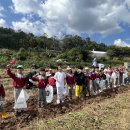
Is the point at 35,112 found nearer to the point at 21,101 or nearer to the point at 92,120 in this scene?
the point at 21,101

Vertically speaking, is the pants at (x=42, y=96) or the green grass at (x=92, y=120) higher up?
the pants at (x=42, y=96)

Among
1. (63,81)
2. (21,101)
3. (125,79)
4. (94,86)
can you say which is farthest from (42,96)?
(125,79)

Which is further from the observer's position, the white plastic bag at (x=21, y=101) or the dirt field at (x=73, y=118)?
the white plastic bag at (x=21, y=101)

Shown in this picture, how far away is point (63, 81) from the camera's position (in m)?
14.1

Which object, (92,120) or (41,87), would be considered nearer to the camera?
(92,120)

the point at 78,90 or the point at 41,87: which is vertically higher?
the point at 41,87

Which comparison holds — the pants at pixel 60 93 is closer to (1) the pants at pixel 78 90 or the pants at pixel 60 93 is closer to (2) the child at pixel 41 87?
(2) the child at pixel 41 87

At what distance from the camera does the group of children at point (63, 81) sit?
11.9 m

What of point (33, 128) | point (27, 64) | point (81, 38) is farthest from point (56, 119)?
point (81, 38)

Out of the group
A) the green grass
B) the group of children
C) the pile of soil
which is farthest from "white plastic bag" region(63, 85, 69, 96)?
the green grass

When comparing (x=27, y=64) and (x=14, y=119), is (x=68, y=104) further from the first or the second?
(x=27, y=64)

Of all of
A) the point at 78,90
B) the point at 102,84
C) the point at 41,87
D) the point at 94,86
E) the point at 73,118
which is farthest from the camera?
the point at 102,84

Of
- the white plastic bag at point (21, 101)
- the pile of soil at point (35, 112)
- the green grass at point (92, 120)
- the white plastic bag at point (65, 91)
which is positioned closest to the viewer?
the green grass at point (92, 120)

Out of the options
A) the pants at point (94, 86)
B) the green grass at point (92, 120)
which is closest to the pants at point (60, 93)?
the green grass at point (92, 120)
